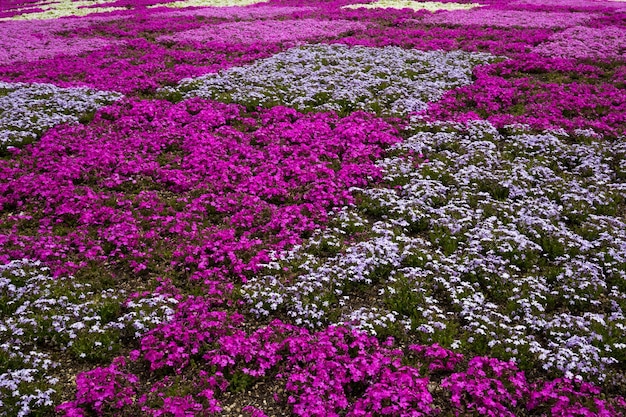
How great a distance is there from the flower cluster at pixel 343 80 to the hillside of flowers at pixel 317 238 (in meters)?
0.18

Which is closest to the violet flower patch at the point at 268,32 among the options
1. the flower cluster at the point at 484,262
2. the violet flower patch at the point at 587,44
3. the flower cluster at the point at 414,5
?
the flower cluster at the point at 414,5

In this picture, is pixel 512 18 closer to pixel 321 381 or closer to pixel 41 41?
pixel 41 41

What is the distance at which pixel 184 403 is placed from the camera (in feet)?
27.1

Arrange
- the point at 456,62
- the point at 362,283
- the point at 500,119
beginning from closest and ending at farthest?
the point at 362,283 → the point at 500,119 → the point at 456,62

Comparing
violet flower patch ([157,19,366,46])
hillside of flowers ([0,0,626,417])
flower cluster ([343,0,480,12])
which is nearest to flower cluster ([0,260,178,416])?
hillside of flowers ([0,0,626,417])

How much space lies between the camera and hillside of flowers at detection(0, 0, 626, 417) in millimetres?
8891

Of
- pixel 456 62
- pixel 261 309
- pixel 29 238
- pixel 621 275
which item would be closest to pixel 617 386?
pixel 621 275

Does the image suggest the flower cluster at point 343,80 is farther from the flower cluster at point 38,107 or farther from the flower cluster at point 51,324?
the flower cluster at point 51,324

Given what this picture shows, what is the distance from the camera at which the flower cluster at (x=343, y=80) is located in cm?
2208

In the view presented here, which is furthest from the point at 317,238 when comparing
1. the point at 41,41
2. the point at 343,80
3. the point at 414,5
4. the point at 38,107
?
the point at 414,5

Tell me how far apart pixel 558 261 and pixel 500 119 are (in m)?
9.31

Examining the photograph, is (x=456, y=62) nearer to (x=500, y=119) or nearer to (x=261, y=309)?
(x=500, y=119)

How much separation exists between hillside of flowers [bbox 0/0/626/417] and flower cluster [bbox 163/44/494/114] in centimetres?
18

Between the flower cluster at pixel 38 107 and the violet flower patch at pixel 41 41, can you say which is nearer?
the flower cluster at pixel 38 107
